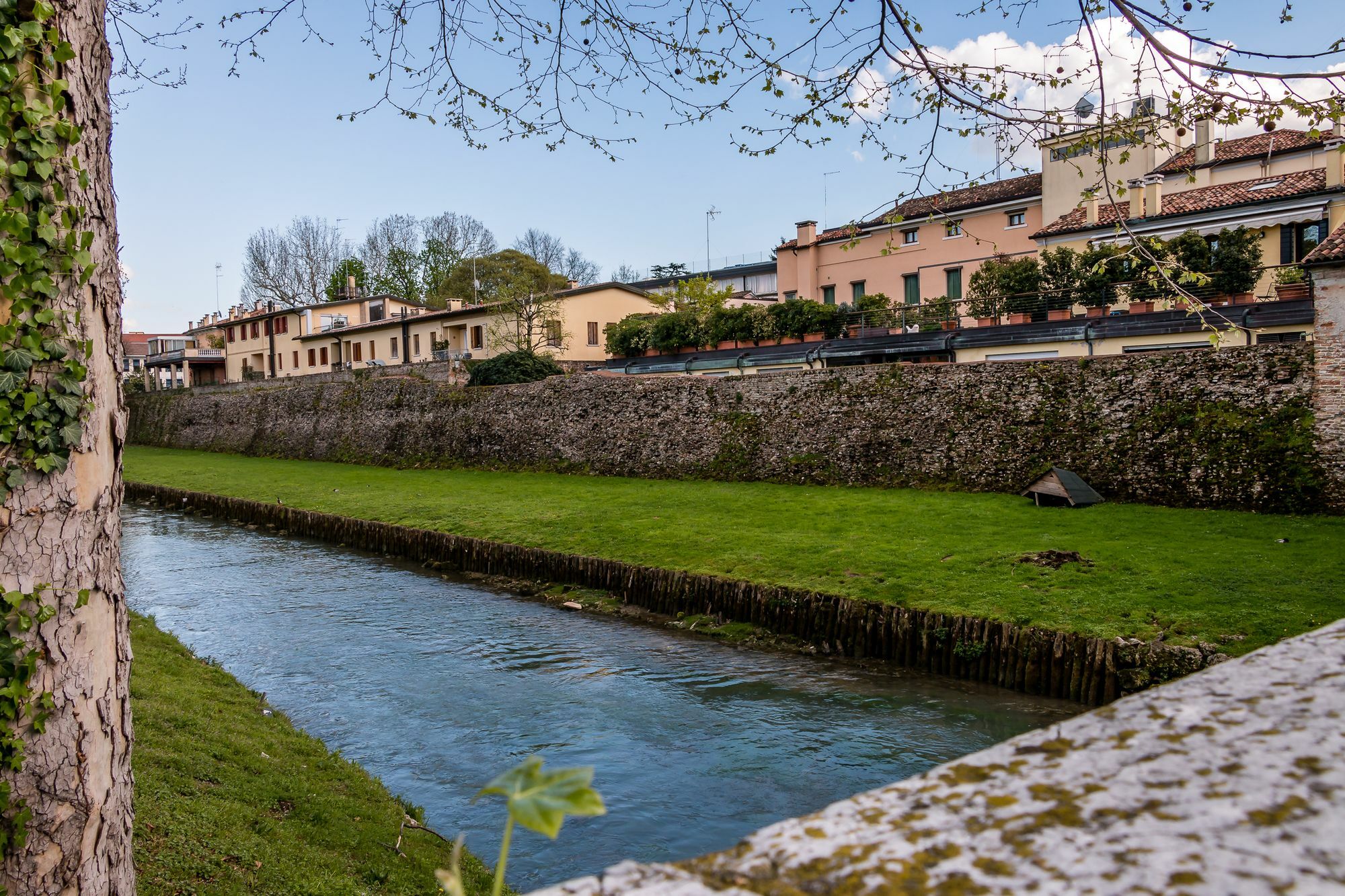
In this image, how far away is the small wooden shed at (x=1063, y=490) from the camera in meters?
16.3

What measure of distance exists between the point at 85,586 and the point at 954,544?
495 inches

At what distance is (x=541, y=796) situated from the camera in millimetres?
981

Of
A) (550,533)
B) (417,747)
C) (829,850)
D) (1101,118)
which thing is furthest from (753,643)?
(829,850)

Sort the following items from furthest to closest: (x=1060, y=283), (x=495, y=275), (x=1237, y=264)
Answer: (x=495, y=275)
(x=1060, y=283)
(x=1237, y=264)

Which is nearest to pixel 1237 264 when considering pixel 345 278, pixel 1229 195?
pixel 1229 195

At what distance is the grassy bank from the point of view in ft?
15.6

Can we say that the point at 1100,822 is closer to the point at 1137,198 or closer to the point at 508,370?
the point at 508,370

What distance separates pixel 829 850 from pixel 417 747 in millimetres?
8462

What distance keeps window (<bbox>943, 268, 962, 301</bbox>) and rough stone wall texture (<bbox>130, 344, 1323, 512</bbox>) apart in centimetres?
1793

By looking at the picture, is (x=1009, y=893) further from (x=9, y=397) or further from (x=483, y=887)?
(x=483, y=887)

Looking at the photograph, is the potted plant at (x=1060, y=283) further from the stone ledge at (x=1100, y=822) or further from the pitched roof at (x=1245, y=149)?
the stone ledge at (x=1100, y=822)

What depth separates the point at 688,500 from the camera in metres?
20.2

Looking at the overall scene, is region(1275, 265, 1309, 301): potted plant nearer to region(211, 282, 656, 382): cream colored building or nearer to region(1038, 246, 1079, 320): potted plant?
region(1038, 246, 1079, 320): potted plant

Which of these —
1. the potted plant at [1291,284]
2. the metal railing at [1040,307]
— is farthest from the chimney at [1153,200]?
the potted plant at [1291,284]
